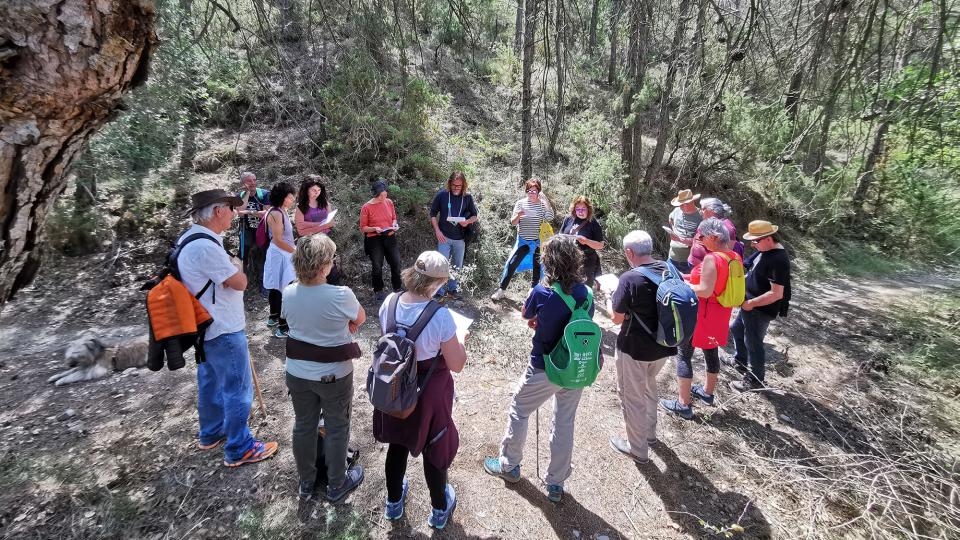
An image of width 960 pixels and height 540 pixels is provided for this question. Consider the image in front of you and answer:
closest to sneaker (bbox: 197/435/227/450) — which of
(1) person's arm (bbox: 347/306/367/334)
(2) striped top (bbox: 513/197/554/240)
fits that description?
(1) person's arm (bbox: 347/306/367/334)

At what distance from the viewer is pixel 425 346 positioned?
86.7 inches

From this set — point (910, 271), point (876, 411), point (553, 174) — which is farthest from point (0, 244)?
point (910, 271)

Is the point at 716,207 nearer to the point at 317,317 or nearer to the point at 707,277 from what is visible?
the point at 707,277

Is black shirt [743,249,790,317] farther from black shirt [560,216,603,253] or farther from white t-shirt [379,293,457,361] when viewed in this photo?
white t-shirt [379,293,457,361]

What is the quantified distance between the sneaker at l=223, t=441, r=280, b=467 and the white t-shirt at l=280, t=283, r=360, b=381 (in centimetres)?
112

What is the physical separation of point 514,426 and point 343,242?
191 inches

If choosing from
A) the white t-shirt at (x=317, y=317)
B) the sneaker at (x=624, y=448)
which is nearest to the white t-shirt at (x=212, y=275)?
the white t-shirt at (x=317, y=317)

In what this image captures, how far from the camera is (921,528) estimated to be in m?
2.51

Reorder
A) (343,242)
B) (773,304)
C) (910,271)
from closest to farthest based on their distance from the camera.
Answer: (773,304) → (343,242) → (910,271)

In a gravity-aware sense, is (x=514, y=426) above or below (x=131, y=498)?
above

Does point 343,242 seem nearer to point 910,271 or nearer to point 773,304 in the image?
point 773,304

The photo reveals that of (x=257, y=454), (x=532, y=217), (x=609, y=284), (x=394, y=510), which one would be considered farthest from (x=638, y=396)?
(x=532, y=217)

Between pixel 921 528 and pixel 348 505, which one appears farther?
pixel 348 505

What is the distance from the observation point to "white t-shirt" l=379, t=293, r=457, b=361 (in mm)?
2201
